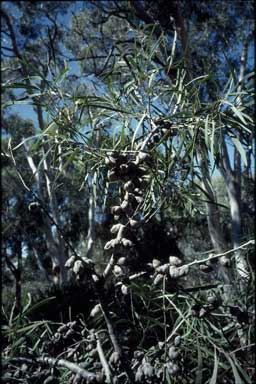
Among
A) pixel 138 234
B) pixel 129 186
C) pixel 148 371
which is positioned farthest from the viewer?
pixel 138 234

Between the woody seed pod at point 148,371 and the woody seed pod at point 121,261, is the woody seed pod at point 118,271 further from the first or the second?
the woody seed pod at point 148,371

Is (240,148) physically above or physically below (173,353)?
above

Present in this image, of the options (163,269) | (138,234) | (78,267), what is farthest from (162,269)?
(138,234)

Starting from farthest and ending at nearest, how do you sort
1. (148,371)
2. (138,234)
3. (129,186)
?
1. (138,234)
2. (129,186)
3. (148,371)

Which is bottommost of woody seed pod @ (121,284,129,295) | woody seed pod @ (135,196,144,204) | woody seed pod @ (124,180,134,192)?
woody seed pod @ (121,284,129,295)

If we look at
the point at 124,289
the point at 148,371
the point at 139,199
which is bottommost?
the point at 148,371

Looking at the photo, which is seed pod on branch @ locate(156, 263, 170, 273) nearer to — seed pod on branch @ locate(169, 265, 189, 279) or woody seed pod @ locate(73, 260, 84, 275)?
seed pod on branch @ locate(169, 265, 189, 279)

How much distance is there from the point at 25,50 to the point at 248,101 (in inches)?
323

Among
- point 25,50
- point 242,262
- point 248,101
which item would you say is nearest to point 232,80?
point 248,101

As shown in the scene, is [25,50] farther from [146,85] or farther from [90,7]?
[146,85]

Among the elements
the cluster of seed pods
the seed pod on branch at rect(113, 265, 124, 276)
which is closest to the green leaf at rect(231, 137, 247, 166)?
the cluster of seed pods

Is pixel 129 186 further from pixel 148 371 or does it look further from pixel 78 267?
pixel 148 371

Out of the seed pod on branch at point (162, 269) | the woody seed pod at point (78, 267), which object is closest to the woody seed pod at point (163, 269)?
the seed pod on branch at point (162, 269)

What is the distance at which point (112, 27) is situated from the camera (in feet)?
24.9
